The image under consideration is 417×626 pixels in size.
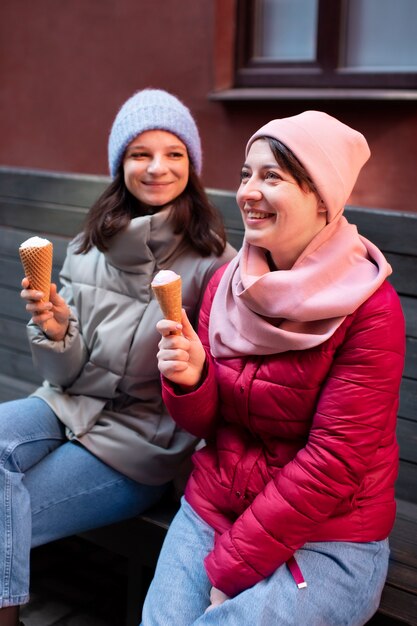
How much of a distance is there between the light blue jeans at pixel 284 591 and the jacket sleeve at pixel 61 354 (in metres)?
0.71

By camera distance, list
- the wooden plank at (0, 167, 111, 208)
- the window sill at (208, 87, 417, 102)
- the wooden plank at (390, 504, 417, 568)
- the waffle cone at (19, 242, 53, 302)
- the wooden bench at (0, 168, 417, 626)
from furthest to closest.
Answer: the window sill at (208, 87, 417, 102) < the wooden plank at (0, 167, 111, 208) < the wooden bench at (0, 168, 417, 626) < the wooden plank at (390, 504, 417, 568) < the waffle cone at (19, 242, 53, 302)

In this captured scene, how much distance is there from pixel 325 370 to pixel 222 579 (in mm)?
547

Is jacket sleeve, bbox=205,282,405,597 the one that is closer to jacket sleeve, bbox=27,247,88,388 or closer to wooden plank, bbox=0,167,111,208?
jacket sleeve, bbox=27,247,88,388

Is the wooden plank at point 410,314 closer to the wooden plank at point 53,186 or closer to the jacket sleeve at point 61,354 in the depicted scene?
the jacket sleeve at point 61,354

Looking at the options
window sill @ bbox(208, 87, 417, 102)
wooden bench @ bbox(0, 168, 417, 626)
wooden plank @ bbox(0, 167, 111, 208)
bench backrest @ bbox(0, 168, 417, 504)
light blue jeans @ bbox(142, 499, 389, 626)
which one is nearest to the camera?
light blue jeans @ bbox(142, 499, 389, 626)

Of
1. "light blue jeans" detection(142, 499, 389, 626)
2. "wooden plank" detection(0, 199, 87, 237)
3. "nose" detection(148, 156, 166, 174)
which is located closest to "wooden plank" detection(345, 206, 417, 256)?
"nose" detection(148, 156, 166, 174)

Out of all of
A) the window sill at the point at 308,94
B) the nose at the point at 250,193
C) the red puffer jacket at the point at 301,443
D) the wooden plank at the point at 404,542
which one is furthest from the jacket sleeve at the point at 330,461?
the window sill at the point at 308,94

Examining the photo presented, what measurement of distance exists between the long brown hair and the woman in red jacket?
49 centimetres

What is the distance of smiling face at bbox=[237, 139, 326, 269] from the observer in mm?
2051

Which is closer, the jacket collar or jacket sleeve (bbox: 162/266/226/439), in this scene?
jacket sleeve (bbox: 162/266/226/439)

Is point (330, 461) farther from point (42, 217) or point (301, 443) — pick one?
point (42, 217)

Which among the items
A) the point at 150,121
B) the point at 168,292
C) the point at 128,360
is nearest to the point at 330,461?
the point at 168,292

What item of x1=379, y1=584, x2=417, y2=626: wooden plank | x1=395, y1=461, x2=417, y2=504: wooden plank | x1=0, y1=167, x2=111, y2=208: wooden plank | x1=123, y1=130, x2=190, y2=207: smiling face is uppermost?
x1=123, y1=130, x2=190, y2=207: smiling face

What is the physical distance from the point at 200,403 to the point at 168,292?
35 centimetres
